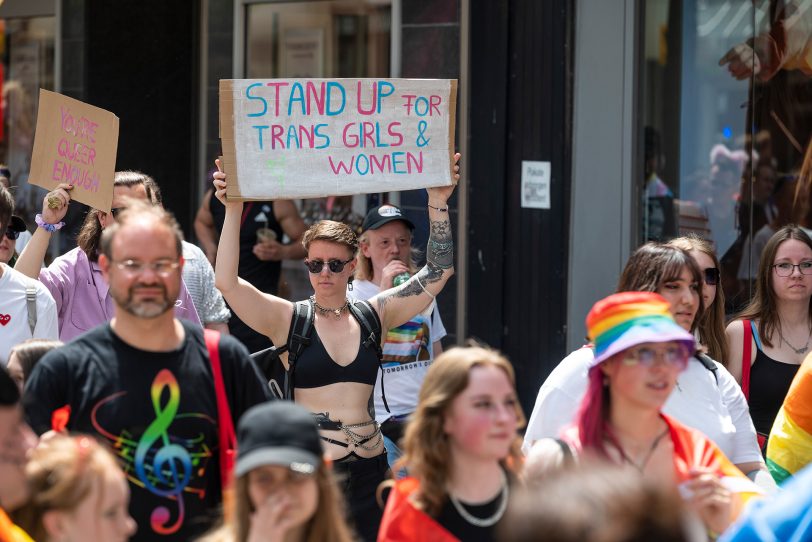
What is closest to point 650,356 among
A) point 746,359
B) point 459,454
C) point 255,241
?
point 459,454

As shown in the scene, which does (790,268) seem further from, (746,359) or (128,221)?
(128,221)

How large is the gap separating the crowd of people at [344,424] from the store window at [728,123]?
7.06 feet

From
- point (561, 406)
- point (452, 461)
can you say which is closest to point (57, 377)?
point (452, 461)

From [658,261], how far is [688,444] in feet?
4.32

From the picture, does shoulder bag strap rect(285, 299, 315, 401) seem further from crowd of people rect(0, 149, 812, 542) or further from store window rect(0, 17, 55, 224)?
store window rect(0, 17, 55, 224)

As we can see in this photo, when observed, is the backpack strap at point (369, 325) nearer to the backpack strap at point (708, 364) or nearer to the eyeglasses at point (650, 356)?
the backpack strap at point (708, 364)

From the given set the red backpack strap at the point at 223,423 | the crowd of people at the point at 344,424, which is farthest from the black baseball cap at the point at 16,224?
the red backpack strap at the point at 223,423

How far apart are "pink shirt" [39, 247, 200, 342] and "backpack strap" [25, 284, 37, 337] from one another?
56 centimetres

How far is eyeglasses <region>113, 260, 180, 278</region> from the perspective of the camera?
12.7 feet

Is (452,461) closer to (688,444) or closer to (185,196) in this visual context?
(688,444)

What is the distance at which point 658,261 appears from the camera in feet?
16.3

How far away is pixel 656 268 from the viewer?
4.97 metres

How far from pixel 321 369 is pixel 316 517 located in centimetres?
192

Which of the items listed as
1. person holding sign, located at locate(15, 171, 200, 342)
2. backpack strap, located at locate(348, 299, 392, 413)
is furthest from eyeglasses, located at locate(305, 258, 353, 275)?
person holding sign, located at locate(15, 171, 200, 342)
